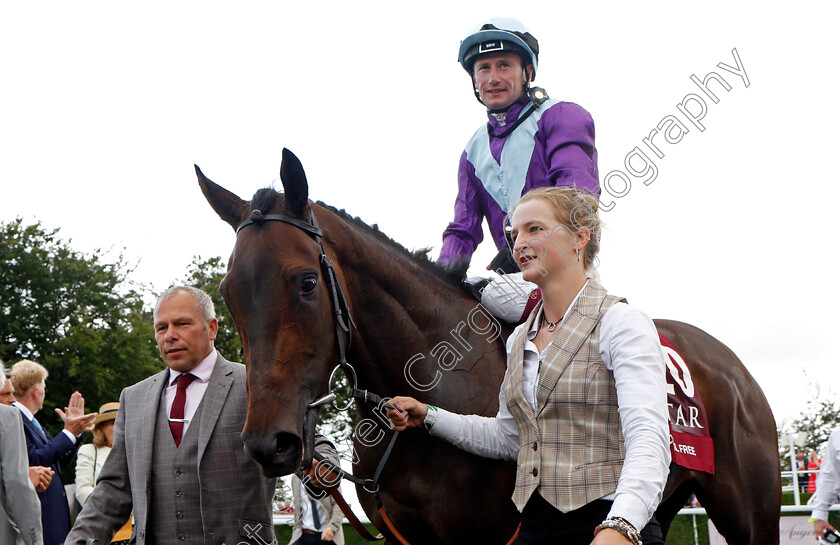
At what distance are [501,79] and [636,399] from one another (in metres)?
2.64

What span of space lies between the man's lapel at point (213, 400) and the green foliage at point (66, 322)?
25.8 meters

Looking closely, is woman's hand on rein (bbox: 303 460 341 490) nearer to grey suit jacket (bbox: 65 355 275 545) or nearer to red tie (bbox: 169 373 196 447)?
grey suit jacket (bbox: 65 355 275 545)

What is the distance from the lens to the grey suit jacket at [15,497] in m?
4.60

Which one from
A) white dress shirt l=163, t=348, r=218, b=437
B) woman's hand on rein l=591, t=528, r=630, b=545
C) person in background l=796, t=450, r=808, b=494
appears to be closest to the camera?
woman's hand on rein l=591, t=528, r=630, b=545

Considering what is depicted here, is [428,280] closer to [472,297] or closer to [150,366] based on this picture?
[472,297]

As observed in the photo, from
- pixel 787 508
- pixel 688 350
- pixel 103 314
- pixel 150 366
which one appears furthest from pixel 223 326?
pixel 688 350

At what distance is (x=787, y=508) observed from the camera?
328 inches

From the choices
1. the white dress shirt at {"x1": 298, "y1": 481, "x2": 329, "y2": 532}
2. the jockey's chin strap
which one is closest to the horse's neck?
the jockey's chin strap

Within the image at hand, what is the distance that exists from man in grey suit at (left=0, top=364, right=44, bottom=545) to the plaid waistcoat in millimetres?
3469

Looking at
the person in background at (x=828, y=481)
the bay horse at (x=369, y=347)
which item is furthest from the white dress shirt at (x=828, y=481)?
the bay horse at (x=369, y=347)

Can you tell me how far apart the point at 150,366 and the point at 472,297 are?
29647 mm

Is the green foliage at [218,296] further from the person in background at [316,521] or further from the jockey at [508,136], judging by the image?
the jockey at [508,136]

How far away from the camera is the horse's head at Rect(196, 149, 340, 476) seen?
2.72 meters

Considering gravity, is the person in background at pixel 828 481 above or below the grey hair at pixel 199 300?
below
